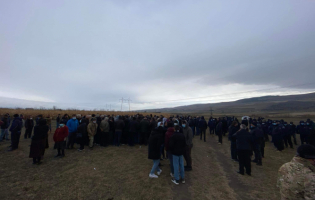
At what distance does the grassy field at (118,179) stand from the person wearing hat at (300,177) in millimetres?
2754

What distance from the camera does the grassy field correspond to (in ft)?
15.3

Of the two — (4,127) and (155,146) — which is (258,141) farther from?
(4,127)

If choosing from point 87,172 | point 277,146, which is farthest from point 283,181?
point 277,146

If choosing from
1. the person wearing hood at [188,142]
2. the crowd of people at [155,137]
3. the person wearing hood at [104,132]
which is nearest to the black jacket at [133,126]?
the crowd of people at [155,137]

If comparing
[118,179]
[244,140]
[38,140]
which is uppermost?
[38,140]

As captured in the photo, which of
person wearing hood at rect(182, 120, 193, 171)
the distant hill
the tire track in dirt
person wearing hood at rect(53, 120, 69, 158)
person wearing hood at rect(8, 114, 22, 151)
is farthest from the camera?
the distant hill

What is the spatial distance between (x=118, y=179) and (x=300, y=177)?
540 centimetres

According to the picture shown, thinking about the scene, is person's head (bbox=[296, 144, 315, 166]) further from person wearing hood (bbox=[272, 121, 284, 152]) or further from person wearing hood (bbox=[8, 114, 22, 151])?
person wearing hood (bbox=[8, 114, 22, 151])

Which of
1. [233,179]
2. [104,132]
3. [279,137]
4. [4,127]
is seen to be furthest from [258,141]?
[4,127]

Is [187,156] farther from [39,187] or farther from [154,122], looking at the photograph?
[39,187]

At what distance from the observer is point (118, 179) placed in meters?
5.61

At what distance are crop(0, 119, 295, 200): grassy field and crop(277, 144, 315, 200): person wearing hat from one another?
275 cm

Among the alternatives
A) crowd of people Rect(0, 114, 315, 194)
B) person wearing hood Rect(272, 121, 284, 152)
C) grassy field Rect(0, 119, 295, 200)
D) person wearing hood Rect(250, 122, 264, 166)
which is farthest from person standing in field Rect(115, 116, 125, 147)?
person wearing hood Rect(272, 121, 284, 152)

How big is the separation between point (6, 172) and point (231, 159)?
10.9 metres
